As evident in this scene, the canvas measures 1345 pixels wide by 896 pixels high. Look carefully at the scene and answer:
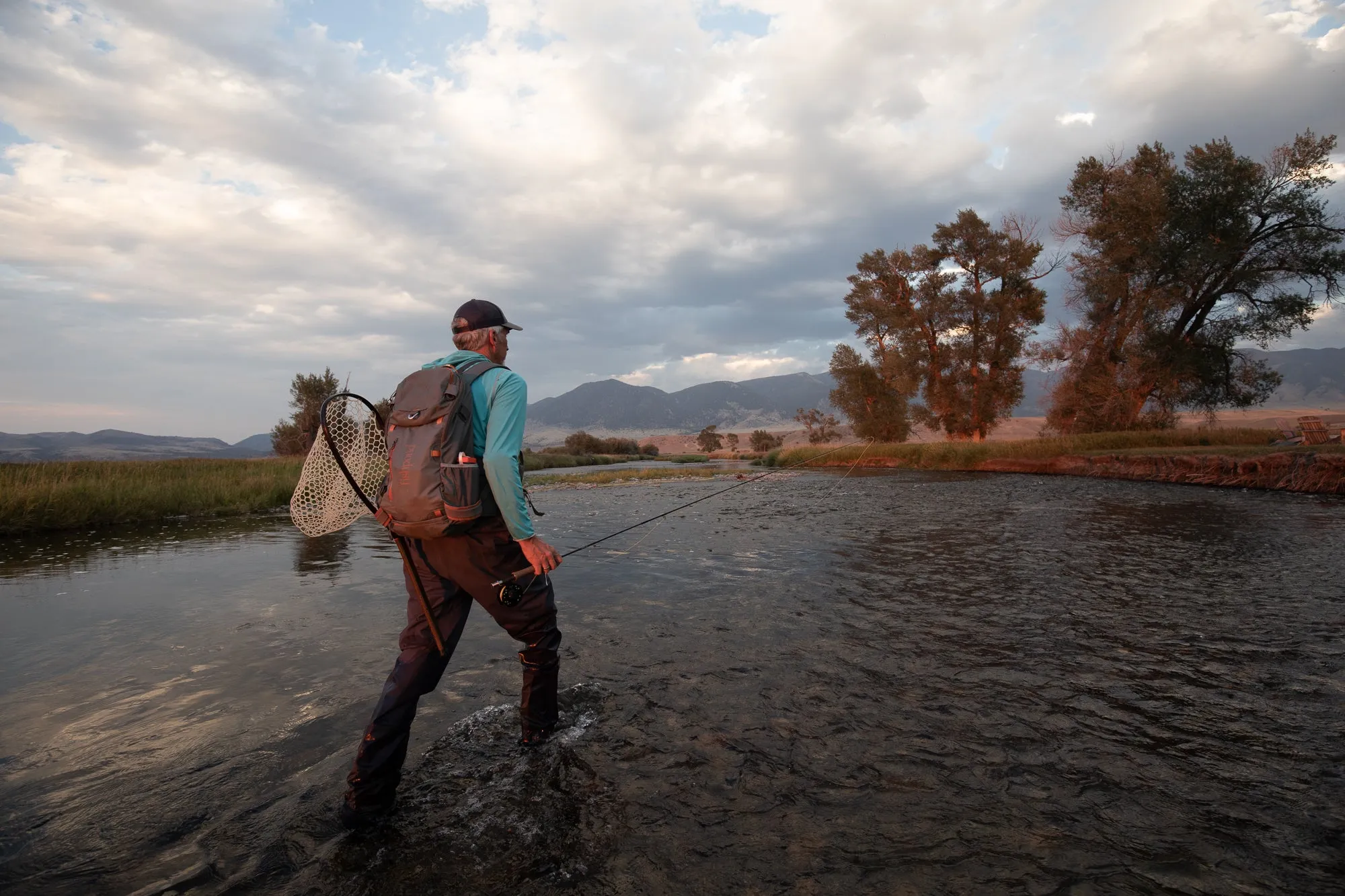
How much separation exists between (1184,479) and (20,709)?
25239mm

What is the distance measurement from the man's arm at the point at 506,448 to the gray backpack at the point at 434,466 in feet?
0.35

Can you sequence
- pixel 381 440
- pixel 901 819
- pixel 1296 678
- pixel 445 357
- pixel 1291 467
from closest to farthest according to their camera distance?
pixel 901 819
pixel 445 357
pixel 1296 678
pixel 381 440
pixel 1291 467

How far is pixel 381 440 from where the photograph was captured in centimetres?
527

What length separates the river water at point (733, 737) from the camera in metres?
2.72

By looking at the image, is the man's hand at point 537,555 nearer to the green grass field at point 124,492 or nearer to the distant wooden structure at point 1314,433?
the green grass field at point 124,492

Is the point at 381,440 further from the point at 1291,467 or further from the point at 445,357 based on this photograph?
the point at 1291,467

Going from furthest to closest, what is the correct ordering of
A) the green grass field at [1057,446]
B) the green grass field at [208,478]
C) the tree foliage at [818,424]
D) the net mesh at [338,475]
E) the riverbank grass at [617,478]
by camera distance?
the tree foliage at [818,424]
the riverbank grass at [617,478]
the green grass field at [1057,446]
the green grass field at [208,478]
the net mesh at [338,475]

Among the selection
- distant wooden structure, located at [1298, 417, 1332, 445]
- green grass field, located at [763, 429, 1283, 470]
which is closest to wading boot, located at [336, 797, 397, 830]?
green grass field, located at [763, 429, 1283, 470]

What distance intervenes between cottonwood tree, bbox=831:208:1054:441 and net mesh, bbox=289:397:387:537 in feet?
123

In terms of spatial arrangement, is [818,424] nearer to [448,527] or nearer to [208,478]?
[208,478]

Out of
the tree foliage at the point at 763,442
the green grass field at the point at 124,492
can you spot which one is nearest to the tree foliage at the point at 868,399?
the tree foliage at the point at 763,442

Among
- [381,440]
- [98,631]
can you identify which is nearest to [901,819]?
[381,440]

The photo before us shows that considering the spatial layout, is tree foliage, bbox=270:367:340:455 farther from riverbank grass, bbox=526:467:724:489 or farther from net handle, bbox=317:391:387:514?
net handle, bbox=317:391:387:514

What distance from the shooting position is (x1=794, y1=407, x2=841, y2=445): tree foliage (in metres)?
61.2
